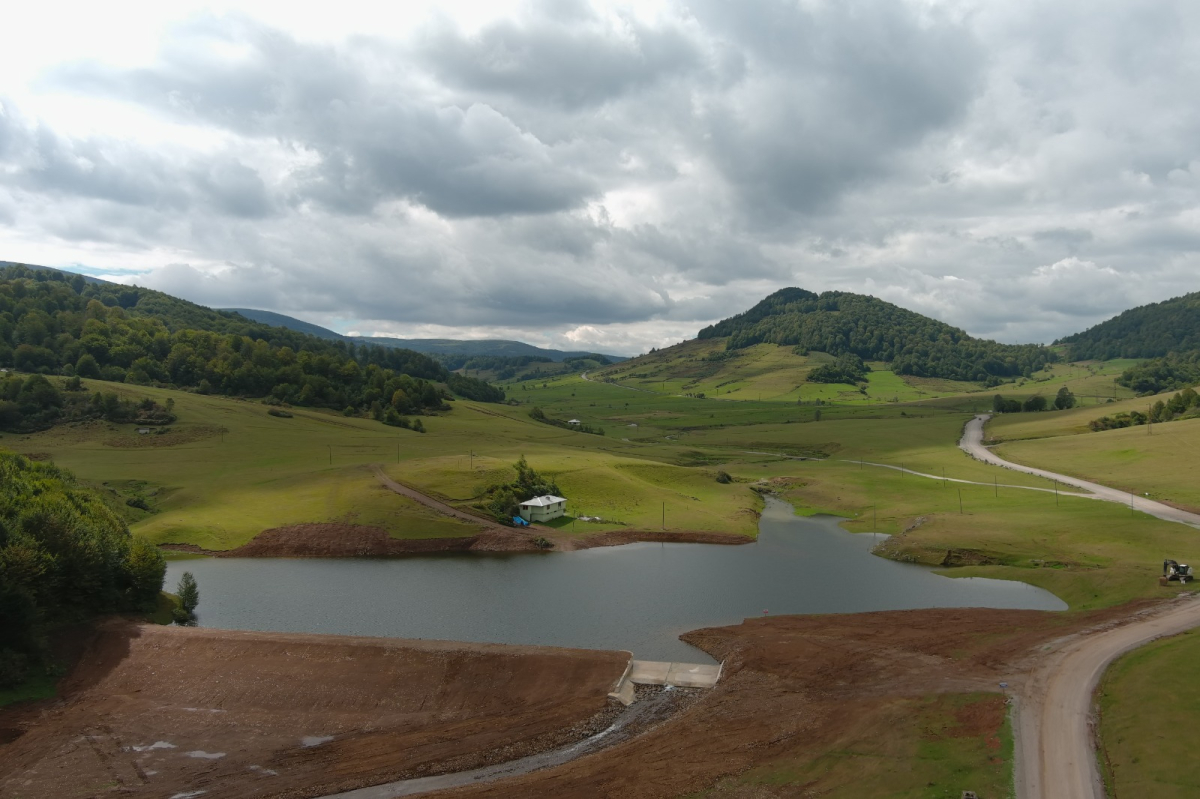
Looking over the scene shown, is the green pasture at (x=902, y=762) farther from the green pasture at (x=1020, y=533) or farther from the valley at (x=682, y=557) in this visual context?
the green pasture at (x=1020, y=533)

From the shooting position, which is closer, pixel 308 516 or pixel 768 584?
pixel 768 584

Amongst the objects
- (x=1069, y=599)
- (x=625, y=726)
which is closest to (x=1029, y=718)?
(x=625, y=726)

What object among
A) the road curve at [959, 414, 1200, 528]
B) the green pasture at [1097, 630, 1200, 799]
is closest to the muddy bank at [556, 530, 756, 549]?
the road curve at [959, 414, 1200, 528]

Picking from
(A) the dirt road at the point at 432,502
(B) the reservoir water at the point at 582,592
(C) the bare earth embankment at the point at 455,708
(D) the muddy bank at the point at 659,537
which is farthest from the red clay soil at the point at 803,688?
(A) the dirt road at the point at 432,502

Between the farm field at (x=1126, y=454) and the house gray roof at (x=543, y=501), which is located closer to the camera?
the house gray roof at (x=543, y=501)

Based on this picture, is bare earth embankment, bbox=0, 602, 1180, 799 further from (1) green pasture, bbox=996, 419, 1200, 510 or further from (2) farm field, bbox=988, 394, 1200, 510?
(2) farm field, bbox=988, 394, 1200, 510

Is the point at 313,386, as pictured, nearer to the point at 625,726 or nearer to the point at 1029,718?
the point at 625,726
